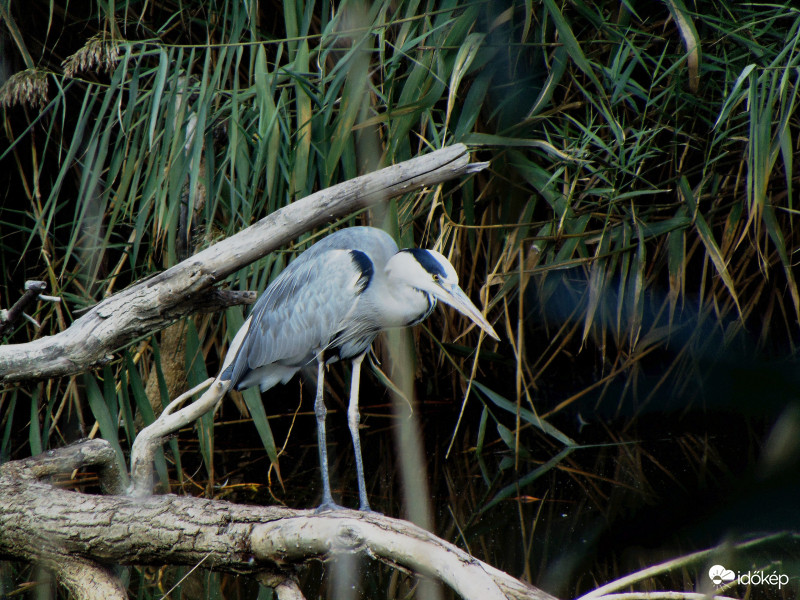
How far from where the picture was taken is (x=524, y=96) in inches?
91.2

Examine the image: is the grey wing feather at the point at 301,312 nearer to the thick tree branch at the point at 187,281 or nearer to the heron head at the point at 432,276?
the heron head at the point at 432,276

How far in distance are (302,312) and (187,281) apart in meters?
0.46

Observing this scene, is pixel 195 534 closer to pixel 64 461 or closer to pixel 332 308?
pixel 64 461

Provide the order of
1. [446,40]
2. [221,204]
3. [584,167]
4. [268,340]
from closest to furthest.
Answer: [268,340]
[446,40]
[584,167]
[221,204]

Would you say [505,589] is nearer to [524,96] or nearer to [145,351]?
[524,96]

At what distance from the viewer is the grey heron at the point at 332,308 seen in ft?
5.99

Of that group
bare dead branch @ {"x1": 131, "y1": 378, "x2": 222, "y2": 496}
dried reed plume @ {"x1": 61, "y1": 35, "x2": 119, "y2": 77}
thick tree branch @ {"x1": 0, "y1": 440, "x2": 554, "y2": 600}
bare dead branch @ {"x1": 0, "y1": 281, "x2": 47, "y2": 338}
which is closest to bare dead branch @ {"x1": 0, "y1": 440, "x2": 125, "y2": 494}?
thick tree branch @ {"x1": 0, "y1": 440, "x2": 554, "y2": 600}

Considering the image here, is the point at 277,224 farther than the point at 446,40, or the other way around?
the point at 446,40

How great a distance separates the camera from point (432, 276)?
68.2 inches

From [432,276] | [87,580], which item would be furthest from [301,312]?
[87,580]

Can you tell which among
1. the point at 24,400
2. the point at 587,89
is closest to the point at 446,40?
the point at 587,89

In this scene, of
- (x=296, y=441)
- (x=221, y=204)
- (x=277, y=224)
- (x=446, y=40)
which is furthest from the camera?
(x=296, y=441)

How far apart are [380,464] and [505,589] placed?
4.82 ft

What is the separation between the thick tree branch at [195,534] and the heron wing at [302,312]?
0.51 meters
